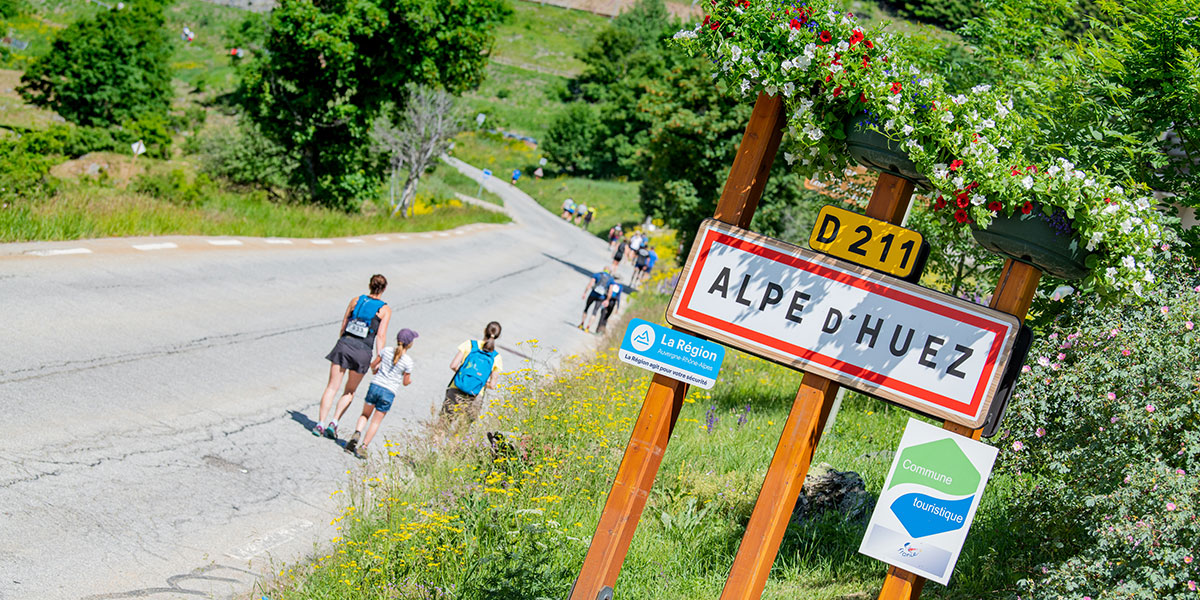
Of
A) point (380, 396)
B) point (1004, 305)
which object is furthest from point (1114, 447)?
point (380, 396)

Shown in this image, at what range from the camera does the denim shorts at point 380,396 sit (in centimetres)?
913

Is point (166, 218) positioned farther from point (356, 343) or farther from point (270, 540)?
point (270, 540)

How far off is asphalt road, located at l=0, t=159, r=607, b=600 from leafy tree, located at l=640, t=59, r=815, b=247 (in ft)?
32.2

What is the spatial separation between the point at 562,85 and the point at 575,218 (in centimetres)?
6020

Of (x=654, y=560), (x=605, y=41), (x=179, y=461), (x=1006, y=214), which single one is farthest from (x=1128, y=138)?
(x=605, y=41)

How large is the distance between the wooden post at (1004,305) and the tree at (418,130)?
29.9m

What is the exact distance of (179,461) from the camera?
25.1ft

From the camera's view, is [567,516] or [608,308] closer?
[567,516]

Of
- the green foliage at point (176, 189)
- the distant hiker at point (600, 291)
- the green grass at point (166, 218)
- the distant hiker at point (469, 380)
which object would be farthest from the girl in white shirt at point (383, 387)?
the green foliage at point (176, 189)

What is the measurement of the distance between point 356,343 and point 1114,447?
22.4 ft

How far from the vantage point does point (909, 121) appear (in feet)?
13.9

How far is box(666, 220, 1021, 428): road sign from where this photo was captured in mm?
4270

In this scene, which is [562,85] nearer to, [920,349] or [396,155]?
[396,155]

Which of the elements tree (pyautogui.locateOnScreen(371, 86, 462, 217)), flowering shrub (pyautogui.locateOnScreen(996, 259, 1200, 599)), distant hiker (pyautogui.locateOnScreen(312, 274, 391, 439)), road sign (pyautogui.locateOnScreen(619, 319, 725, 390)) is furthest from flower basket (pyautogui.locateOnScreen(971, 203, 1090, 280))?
tree (pyautogui.locateOnScreen(371, 86, 462, 217))
